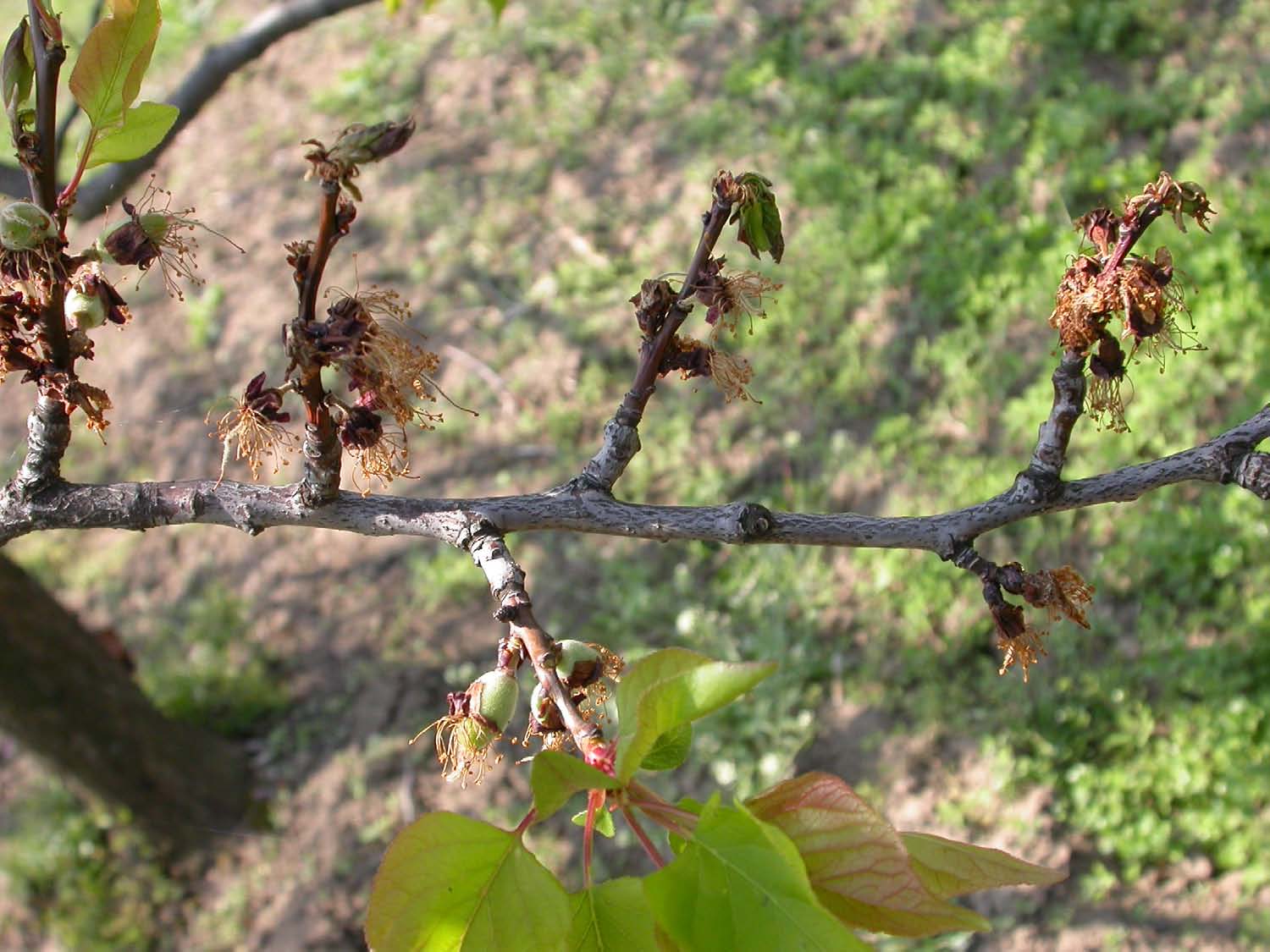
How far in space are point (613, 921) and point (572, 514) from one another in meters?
0.52

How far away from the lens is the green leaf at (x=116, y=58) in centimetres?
118

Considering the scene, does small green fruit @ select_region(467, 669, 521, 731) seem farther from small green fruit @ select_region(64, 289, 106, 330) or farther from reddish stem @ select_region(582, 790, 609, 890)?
small green fruit @ select_region(64, 289, 106, 330)

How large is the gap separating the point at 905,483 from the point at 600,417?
1.19 m

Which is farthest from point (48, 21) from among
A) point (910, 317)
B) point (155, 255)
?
point (910, 317)

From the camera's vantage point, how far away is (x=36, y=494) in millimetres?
1416

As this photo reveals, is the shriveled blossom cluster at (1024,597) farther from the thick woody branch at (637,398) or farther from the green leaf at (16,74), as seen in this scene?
the green leaf at (16,74)

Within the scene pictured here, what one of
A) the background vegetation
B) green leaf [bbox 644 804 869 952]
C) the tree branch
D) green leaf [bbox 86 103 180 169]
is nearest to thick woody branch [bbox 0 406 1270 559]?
green leaf [bbox 86 103 180 169]

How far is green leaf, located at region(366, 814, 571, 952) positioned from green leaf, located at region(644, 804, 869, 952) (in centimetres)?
11

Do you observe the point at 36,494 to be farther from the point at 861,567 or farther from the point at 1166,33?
the point at 1166,33

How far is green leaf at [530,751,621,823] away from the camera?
0.89m

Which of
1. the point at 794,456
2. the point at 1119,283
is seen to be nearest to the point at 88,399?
the point at 1119,283

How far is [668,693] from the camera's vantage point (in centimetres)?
89

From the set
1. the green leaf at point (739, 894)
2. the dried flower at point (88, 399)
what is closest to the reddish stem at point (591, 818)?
the green leaf at point (739, 894)

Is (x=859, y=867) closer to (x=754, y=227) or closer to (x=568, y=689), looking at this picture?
(x=568, y=689)
